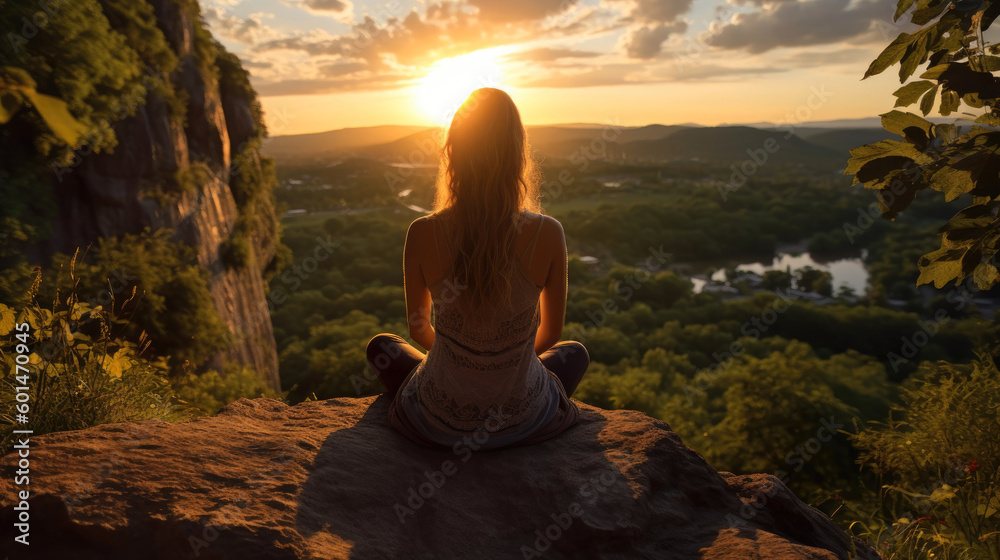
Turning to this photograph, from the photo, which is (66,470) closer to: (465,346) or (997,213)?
(465,346)

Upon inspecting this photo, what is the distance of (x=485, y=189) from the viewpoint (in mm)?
2465

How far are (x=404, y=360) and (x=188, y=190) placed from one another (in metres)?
13.5

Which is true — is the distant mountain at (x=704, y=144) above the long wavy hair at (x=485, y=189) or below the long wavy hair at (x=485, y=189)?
above

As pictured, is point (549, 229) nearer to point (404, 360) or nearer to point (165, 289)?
point (404, 360)

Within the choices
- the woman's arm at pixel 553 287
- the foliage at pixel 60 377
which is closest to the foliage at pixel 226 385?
the foliage at pixel 60 377

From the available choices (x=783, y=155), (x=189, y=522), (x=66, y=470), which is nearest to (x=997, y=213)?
(x=189, y=522)

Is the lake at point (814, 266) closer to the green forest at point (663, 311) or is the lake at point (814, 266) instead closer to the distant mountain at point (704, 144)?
the green forest at point (663, 311)

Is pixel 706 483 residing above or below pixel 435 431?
below

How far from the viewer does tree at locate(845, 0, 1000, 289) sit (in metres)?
1.77

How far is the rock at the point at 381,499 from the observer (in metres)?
1.95

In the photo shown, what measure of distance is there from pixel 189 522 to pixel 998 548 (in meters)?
3.31

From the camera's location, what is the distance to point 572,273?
5638 cm

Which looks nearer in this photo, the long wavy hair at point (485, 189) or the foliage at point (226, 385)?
the long wavy hair at point (485, 189)

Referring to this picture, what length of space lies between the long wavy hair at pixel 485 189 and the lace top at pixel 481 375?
0.08 metres
